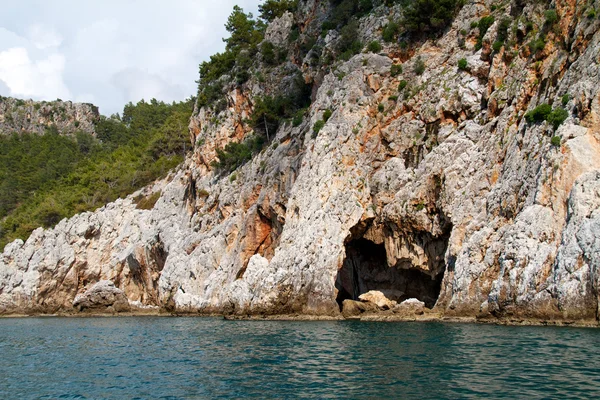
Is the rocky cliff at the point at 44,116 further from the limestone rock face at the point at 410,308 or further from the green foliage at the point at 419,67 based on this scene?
the limestone rock face at the point at 410,308

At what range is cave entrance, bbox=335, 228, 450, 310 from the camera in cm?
4525

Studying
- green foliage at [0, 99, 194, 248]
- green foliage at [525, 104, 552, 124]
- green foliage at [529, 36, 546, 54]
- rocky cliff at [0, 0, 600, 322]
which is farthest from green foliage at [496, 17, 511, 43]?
green foliage at [0, 99, 194, 248]

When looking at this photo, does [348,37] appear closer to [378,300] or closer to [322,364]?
[378,300]

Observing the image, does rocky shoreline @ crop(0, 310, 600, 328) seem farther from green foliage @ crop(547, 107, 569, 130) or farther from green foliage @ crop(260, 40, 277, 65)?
green foliage @ crop(260, 40, 277, 65)

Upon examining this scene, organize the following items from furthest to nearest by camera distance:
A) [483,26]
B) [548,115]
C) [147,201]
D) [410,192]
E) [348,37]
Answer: [147,201] < [348,37] < [483,26] < [410,192] < [548,115]

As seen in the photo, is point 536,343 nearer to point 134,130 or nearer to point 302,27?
point 302,27

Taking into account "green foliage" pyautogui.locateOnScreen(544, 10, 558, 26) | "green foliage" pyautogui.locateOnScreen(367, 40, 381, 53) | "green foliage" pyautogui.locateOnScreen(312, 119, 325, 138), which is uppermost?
"green foliage" pyautogui.locateOnScreen(367, 40, 381, 53)

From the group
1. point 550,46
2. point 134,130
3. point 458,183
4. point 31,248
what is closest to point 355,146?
point 458,183

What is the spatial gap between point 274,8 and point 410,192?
44.9 meters

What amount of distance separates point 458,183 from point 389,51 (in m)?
18.4

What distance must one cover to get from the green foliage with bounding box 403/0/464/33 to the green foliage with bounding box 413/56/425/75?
374 centimetres

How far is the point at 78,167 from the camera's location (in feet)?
331

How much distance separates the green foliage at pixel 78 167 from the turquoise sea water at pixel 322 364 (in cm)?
5487

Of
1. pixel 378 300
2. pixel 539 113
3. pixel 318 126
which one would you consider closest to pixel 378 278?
pixel 378 300
